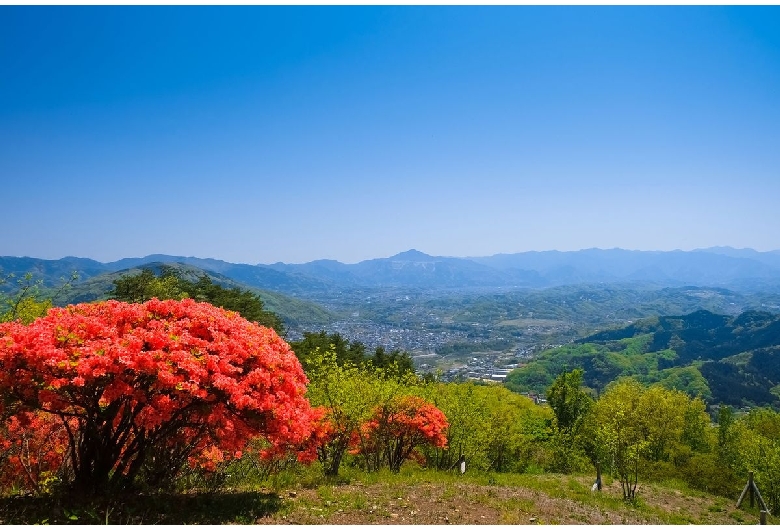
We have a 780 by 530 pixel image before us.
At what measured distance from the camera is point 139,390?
11055 mm

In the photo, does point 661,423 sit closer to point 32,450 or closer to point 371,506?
point 371,506

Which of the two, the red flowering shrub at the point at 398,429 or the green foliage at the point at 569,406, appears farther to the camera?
the green foliage at the point at 569,406

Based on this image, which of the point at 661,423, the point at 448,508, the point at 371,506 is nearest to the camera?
the point at 371,506

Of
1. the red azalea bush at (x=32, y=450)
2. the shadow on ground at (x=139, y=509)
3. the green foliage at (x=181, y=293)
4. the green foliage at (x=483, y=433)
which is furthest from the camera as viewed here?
the green foliage at (x=181, y=293)

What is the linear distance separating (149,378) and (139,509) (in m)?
3.73

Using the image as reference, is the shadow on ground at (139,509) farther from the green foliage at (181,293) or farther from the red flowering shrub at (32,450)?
the green foliage at (181,293)

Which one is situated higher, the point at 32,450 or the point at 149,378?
the point at 149,378

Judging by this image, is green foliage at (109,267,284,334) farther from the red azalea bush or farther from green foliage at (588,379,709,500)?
green foliage at (588,379,709,500)

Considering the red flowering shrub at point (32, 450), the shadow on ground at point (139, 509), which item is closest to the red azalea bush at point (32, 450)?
the red flowering shrub at point (32, 450)

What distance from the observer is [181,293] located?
56.7 metres

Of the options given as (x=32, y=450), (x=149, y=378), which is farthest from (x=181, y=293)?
(x=149, y=378)

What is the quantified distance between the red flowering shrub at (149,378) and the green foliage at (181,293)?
123ft

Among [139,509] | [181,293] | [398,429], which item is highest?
[181,293]

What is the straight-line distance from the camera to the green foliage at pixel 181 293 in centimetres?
5300
